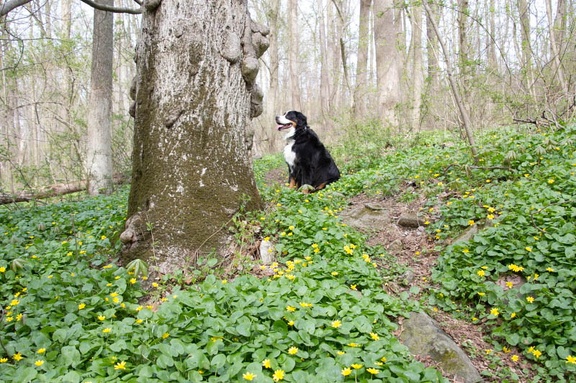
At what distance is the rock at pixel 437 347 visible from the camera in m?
2.32

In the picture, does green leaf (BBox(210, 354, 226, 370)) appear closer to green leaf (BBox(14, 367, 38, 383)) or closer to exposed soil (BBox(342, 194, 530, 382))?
green leaf (BBox(14, 367, 38, 383))

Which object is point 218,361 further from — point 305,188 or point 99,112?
point 99,112

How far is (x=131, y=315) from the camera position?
103 inches

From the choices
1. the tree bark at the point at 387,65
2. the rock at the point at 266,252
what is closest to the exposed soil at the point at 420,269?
the rock at the point at 266,252

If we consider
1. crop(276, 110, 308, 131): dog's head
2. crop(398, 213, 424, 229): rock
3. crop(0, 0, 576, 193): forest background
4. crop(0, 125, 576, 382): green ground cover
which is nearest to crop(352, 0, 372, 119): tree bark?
crop(0, 0, 576, 193): forest background

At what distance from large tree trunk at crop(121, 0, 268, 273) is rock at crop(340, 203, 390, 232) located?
150cm

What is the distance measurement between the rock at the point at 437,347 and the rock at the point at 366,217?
1.53 m

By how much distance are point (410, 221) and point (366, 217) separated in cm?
49

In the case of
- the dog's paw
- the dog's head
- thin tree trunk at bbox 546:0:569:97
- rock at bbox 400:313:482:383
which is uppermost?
thin tree trunk at bbox 546:0:569:97

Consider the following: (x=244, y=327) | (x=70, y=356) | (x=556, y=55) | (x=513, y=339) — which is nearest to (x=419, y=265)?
(x=513, y=339)

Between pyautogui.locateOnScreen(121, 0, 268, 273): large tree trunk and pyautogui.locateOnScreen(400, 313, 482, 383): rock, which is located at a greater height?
pyautogui.locateOnScreen(121, 0, 268, 273): large tree trunk

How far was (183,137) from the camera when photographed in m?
3.23

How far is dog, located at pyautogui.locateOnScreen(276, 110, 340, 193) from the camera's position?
677 centimetres

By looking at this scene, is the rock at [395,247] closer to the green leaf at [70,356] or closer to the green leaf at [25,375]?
the green leaf at [70,356]
